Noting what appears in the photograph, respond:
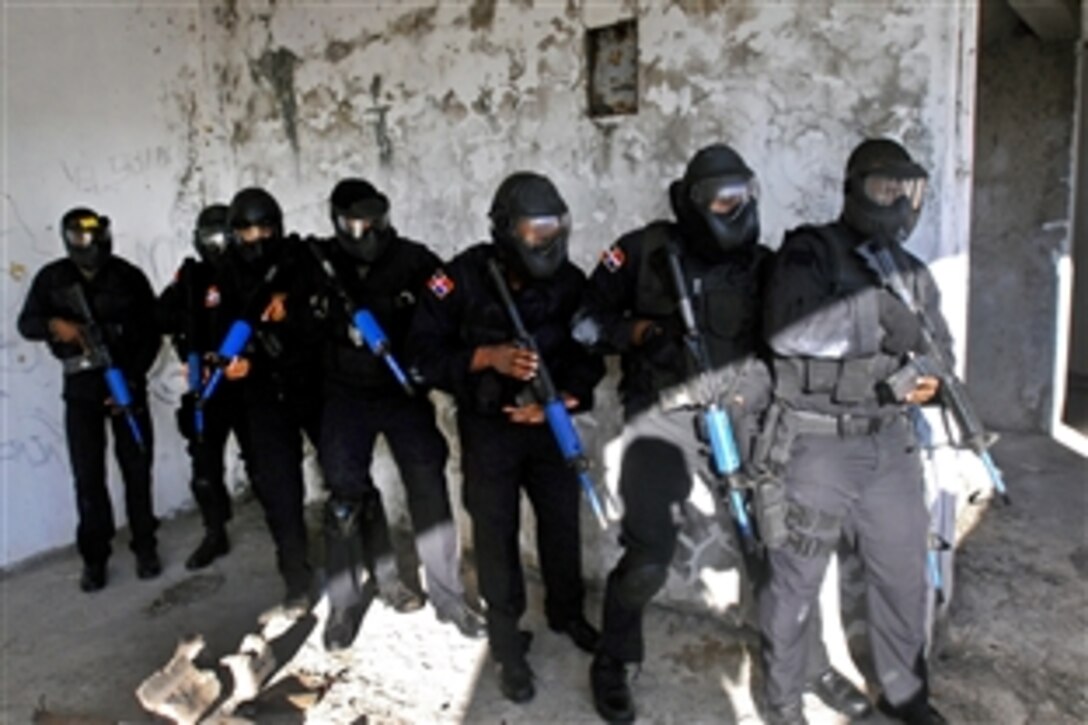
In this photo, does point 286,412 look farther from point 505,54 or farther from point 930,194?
point 930,194

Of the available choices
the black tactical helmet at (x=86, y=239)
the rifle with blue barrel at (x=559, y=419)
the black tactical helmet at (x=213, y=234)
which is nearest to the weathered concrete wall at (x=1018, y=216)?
the rifle with blue barrel at (x=559, y=419)

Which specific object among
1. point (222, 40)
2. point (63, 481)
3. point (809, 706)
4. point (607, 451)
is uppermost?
point (222, 40)

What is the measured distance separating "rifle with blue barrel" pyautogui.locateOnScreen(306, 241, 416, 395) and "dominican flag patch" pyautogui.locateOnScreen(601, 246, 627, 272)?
1007mm

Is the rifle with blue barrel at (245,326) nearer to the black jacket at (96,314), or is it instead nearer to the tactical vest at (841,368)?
the black jacket at (96,314)

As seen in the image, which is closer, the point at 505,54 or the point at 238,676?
the point at 238,676

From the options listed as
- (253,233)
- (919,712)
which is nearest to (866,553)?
(919,712)

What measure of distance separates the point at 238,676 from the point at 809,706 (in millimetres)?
2157

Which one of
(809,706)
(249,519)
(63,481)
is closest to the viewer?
(809,706)

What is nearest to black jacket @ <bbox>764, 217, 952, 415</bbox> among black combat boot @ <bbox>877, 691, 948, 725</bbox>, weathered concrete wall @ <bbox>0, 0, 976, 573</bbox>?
weathered concrete wall @ <bbox>0, 0, 976, 573</bbox>

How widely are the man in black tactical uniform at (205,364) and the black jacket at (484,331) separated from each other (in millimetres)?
1359

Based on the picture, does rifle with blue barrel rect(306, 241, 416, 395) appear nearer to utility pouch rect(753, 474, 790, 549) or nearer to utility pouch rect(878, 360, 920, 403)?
utility pouch rect(753, 474, 790, 549)

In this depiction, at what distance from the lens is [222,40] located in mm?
5504

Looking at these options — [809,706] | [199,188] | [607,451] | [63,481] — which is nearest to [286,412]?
[607,451]

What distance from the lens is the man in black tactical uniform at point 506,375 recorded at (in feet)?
10.5
